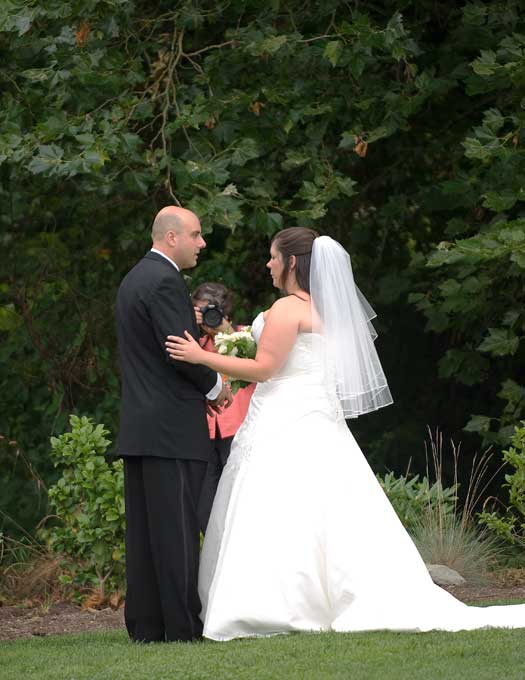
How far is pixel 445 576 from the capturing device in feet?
26.0

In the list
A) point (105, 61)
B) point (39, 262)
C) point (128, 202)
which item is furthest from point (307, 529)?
point (39, 262)

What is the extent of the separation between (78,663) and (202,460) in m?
1.03

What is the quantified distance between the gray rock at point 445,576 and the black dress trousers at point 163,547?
2363 mm

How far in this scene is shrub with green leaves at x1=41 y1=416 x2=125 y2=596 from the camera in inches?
318

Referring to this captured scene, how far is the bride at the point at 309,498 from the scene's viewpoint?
19.2ft

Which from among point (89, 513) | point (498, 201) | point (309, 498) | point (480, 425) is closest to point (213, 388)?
point (309, 498)

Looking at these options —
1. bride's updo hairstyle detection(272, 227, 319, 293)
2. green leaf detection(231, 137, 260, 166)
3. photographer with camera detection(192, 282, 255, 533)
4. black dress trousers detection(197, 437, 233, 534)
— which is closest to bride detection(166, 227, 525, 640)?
bride's updo hairstyle detection(272, 227, 319, 293)

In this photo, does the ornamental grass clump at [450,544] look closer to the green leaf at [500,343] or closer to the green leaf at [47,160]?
the green leaf at [500,343]

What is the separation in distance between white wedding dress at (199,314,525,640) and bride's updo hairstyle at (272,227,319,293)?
0.26 metres

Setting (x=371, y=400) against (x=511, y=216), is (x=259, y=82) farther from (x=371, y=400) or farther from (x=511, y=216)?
(x=371, y=400)

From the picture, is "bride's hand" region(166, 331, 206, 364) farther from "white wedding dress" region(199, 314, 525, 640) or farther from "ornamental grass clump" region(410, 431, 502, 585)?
"ornamental grass clump" region(410, 431, 502, 585)

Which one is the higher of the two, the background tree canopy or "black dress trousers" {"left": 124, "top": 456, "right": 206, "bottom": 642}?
the background tree canopy

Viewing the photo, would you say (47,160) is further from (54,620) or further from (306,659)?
(306,659)

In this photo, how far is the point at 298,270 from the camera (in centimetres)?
619
